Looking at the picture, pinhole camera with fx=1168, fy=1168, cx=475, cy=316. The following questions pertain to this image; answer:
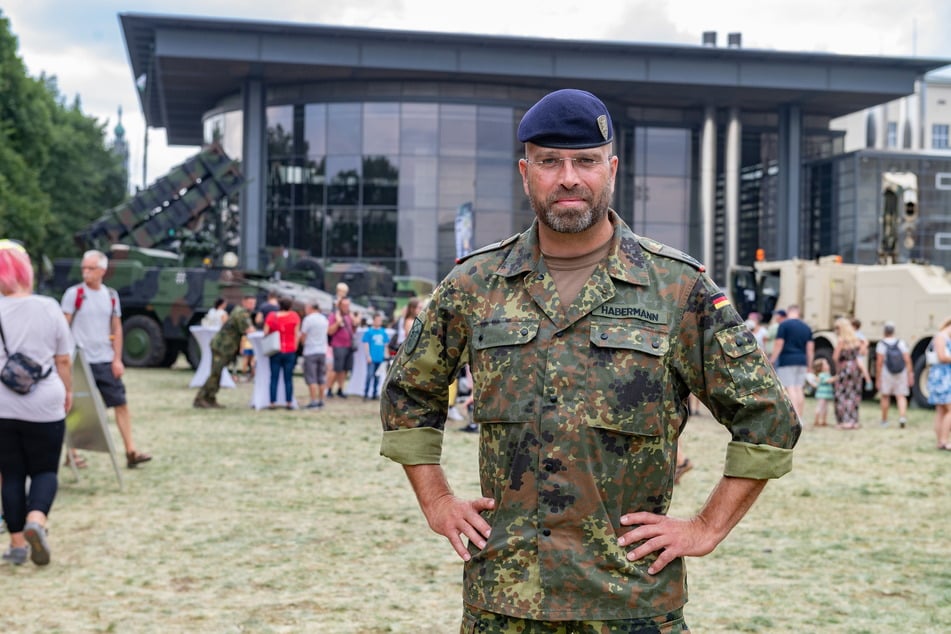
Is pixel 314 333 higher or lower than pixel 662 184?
lower

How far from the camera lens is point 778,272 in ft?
75.5

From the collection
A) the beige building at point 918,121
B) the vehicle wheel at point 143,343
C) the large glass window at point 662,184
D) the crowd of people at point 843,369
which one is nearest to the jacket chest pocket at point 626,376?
the crowd of people at point 843,369

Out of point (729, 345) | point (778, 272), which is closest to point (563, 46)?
point (778, 272)

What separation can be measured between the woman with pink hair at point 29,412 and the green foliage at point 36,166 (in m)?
33.5

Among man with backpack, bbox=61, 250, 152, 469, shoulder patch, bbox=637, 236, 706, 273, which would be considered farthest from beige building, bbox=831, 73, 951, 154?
shoulder patch, bbox=637, 236, 706, 273

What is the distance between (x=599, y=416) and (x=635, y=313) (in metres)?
0.24

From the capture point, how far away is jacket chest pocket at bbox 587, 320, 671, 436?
251cm

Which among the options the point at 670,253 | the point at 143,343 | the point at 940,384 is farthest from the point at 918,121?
the point at 670,253

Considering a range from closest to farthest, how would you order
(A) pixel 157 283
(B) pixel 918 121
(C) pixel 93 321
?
(C) pixel 93 321 < (A) pixel 157 283 < (B) pixel 918 121

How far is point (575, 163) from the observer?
258 centimetres

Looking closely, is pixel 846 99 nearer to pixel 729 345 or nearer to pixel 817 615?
pixel 817 615

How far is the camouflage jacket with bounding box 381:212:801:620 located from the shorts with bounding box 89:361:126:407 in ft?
25.1

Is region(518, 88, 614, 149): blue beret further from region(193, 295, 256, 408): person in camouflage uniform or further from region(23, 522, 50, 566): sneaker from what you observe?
region(193, 295, 256, 408): person in camouflage uniform

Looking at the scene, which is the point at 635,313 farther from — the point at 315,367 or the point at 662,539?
the point at 315,367
